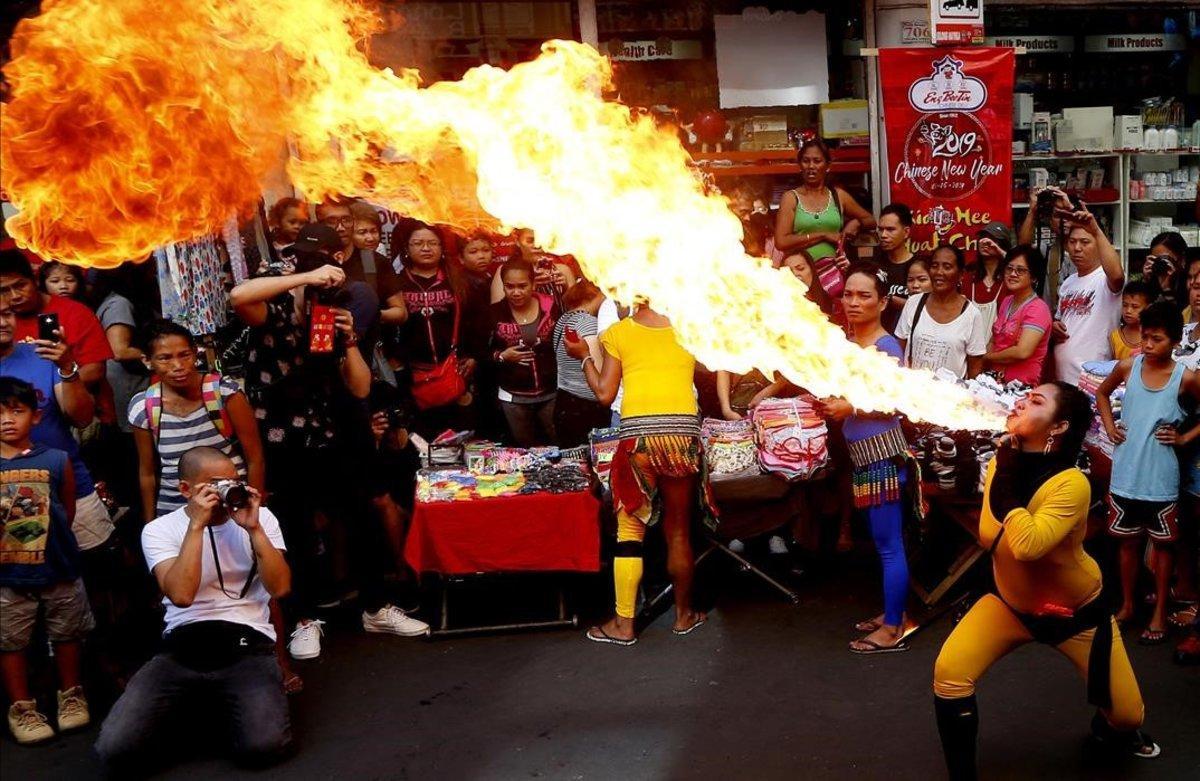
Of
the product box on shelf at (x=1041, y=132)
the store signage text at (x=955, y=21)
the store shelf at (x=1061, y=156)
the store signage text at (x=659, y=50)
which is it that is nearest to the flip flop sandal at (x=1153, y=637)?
the store signage text at (x=955, y=21)

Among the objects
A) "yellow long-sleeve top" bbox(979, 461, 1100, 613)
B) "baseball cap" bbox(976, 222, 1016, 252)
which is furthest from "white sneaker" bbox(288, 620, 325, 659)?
"baseball cap" bbox(976, 222, 1016, 252)

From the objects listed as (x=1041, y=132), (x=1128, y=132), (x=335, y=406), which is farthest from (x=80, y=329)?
(x=1128, y=132)

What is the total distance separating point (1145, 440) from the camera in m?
5.59

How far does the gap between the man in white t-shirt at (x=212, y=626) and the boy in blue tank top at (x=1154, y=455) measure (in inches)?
178

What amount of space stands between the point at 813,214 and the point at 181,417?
501 cm

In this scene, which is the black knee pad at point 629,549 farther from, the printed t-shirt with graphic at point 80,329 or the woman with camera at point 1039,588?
the printed t-shirt with graphic at point 80,329

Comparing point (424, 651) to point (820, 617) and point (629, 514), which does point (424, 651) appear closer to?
point (629, 514)

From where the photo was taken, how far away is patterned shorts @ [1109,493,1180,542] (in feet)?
18.3

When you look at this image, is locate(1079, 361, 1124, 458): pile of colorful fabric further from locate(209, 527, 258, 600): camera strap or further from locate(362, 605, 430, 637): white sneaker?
locate(209, 527, 258, 600): camera strap

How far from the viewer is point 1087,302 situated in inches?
277

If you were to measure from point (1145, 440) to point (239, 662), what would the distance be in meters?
4.92

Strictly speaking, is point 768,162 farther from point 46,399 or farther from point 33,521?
point 33,521

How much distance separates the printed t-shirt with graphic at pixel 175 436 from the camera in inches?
218

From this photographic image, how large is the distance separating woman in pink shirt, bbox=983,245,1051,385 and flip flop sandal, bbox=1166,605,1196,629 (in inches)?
67.9
